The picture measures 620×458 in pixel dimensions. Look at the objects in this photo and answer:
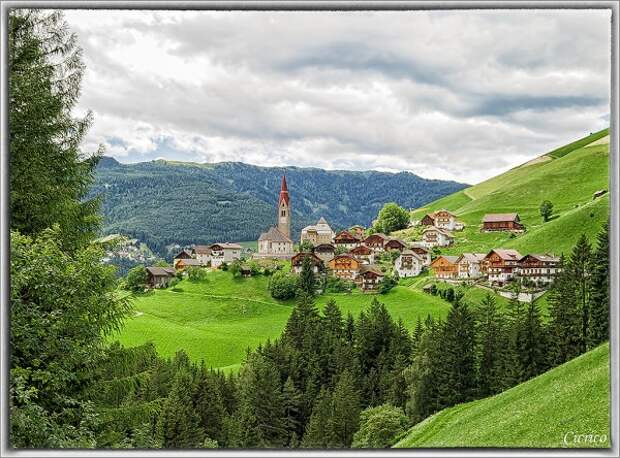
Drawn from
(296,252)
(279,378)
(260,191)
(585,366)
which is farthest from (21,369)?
(260,191)

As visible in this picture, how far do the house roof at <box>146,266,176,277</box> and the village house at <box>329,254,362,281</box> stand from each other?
1185 cm

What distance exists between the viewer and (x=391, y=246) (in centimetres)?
4172

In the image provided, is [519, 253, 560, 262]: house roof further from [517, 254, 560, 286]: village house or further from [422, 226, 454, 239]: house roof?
[422, 226, 454, 239]: house roof

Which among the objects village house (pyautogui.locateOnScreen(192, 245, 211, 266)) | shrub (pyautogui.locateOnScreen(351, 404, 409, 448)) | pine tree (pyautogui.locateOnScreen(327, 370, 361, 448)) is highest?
village house (pyautogui.locateOnScreen(192, 245, 211, 266))

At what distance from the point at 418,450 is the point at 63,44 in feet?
28.2

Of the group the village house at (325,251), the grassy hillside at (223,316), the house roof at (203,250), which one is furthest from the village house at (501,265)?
the house roof at (203,250)

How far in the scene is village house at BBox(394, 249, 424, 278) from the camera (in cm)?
3784

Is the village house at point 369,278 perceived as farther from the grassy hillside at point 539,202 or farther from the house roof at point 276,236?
the grassy hillside at point 539,202

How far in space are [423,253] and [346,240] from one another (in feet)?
18.8

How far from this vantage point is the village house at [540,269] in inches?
1199

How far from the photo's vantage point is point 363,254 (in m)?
38.4

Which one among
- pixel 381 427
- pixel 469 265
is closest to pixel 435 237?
pixel 469 265

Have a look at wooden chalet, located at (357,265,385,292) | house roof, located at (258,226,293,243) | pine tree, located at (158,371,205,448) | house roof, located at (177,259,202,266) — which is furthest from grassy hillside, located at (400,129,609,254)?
pine tree, located at (158,371,205,448)

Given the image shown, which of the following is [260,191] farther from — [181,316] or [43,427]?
[43,427]
